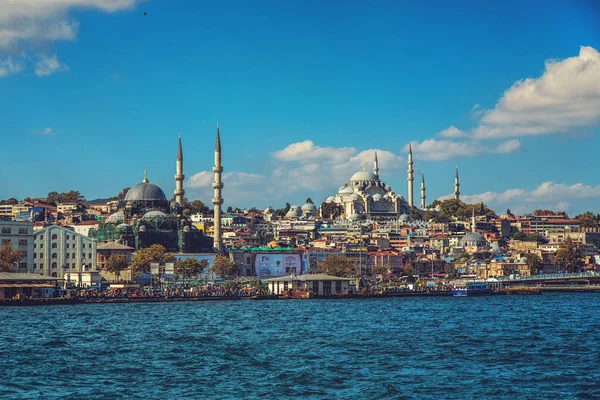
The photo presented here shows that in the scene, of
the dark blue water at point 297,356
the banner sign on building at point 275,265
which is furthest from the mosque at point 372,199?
the dark blue water at point 297,356

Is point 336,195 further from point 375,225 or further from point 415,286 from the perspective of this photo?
point 415,286

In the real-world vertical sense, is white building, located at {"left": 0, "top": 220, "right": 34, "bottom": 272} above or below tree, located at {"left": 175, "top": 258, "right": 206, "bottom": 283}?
above

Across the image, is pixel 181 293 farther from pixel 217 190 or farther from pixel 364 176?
pixel 364 176

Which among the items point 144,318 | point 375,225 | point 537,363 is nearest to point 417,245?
point 375,225

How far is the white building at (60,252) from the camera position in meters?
83.1

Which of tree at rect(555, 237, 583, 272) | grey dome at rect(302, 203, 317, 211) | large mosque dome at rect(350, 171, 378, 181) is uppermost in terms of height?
large mosque dome at rect(350, 171, 378, 181)

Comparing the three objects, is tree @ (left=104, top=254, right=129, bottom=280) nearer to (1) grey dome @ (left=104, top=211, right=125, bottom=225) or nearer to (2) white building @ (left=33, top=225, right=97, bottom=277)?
(2) white building @ (left=33, top=225, right=97, bottom=277)

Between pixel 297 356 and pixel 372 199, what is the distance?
130 meters

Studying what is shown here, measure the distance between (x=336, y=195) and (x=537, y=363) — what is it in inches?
5463

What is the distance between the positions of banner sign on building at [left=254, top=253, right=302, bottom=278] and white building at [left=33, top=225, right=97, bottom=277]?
25858 mm

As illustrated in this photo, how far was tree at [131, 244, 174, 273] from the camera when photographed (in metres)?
90.6

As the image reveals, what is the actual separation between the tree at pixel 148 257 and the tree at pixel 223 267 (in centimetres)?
498

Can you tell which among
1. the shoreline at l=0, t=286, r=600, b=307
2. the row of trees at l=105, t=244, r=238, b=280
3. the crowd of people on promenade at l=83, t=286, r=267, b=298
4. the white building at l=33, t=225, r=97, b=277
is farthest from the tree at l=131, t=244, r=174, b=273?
the shoreline at l=0, t=286, r=600, b=307

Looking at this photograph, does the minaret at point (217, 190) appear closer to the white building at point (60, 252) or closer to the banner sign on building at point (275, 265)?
the banner sign on building at point (275, 265)
